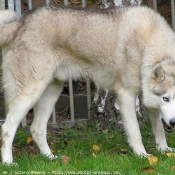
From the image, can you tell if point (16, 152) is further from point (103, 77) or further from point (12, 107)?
point (103, 77)

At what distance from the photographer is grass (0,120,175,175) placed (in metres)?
5.19

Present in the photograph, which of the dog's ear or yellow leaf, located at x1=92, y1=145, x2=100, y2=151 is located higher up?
the dog's ear

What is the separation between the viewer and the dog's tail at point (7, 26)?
609cm

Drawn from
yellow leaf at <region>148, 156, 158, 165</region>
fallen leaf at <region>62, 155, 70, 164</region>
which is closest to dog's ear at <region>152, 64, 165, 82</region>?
yellow leaf at <region>148, 156, 158, 165</region>

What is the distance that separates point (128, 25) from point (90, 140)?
61.5 inches

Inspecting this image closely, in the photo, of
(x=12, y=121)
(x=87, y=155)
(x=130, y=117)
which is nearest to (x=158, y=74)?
(x=130, y=117)

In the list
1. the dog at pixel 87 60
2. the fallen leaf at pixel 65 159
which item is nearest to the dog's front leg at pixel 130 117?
the dog at pixel 87 60

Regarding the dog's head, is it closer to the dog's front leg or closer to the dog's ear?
the dog's ear

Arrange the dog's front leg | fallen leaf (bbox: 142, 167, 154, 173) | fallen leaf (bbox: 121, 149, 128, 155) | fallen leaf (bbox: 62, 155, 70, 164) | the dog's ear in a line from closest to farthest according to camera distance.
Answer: fallen leaf (bbox: 142, 167, 154, 173), fallen leaf (bbox: 62, 155, 70, 164), the dog's ear, the dog's front leg, fallen leaf (bbox: 121, 149, 128, 155)

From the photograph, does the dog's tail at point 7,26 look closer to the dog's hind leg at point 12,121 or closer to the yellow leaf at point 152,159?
the dog's hind leg at point 12,121

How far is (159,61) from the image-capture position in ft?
19.6

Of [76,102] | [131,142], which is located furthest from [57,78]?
[76,102]

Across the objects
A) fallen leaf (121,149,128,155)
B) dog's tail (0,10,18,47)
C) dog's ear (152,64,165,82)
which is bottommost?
fallen leaf (121,149,128,155)

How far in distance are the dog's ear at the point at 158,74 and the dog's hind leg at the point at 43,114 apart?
128 centimetres
